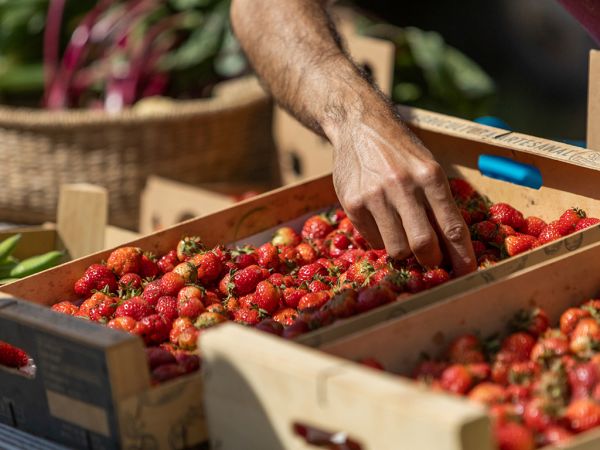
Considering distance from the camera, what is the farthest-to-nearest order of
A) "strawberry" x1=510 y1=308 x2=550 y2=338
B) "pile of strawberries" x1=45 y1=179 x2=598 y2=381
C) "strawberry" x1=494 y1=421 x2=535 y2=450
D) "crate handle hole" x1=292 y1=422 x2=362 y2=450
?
1. "pile of strawberries" x1=45 y1=179 x2=598 y2=381
2. "strawberry" x1=510 y1=308 x2=550 y2=338
3. "crate handle hole" x1=292 y1=422 x2=362 y2=450
4. "strawberry" x1=494 y1=421 x2=535 y2=450

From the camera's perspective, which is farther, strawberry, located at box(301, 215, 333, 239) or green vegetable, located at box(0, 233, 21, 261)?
green vegetable, located at box(0, 233, 21, 261)

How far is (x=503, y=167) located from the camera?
7.96 feet

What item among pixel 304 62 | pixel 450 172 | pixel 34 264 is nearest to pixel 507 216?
pixel 450 172

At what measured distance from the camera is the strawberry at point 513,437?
1483mm

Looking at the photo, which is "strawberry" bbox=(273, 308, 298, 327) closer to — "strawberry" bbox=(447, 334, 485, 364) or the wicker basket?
"strawberry" bbox=(447, 334, 485, 364)

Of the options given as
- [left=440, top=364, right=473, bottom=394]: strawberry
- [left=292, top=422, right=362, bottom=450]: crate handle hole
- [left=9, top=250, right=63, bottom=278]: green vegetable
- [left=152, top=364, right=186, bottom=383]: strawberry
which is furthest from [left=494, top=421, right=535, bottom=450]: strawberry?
[left=9, top=250, right=63, bottom=278]: green vegetable

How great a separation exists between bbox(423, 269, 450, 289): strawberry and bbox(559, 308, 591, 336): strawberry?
0.87ft

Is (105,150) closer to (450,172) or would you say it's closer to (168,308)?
(450,172)

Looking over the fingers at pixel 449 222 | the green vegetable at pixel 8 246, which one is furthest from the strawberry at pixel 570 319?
the green vegetable at pixel 8 246

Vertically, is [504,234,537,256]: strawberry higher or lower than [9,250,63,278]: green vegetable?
higher

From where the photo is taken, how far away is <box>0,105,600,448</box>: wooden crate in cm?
179

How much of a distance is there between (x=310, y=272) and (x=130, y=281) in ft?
1.37

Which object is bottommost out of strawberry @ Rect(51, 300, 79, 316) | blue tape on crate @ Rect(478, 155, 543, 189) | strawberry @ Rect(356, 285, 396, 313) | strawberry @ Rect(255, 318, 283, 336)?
strawberry @ Rect(51, 300, 79, 316)

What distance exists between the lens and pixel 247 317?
2084 millimetres
